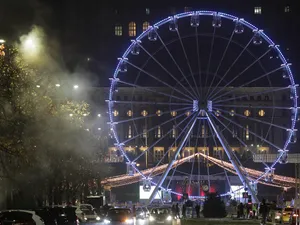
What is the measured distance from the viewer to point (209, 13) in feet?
209

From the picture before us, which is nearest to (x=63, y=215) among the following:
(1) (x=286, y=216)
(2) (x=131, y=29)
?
(1) (x=286, y=216)

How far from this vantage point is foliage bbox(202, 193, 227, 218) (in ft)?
210

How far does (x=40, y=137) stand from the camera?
44.4m

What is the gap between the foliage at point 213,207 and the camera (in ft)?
210

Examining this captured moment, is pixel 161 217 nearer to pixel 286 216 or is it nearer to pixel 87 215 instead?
pixel 87 215

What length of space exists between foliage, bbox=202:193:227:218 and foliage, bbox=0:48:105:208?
1304cm

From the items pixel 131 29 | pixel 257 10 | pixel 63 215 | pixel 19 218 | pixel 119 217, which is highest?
pixel 257 10

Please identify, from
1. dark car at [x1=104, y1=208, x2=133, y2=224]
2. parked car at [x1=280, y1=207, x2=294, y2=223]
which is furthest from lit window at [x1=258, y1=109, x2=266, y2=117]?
dark car at [x1=104, y1=208, x2=133, y2=224]

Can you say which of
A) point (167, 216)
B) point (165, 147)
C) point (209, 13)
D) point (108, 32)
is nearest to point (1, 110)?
point (167, 216)

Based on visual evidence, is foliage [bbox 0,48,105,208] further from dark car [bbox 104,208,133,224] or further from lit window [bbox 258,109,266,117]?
lit window [bbox 258,109,266,117]

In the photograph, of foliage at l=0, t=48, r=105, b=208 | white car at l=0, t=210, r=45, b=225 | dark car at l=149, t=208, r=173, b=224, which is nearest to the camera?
white car at l=0, t=210, r=45, b=225

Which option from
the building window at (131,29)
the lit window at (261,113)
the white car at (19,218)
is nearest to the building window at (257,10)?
the building window at (131,29)

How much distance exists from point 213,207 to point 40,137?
24.7m

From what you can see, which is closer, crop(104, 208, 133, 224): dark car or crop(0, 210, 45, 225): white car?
crop(0, 210, 45, 225): white car
